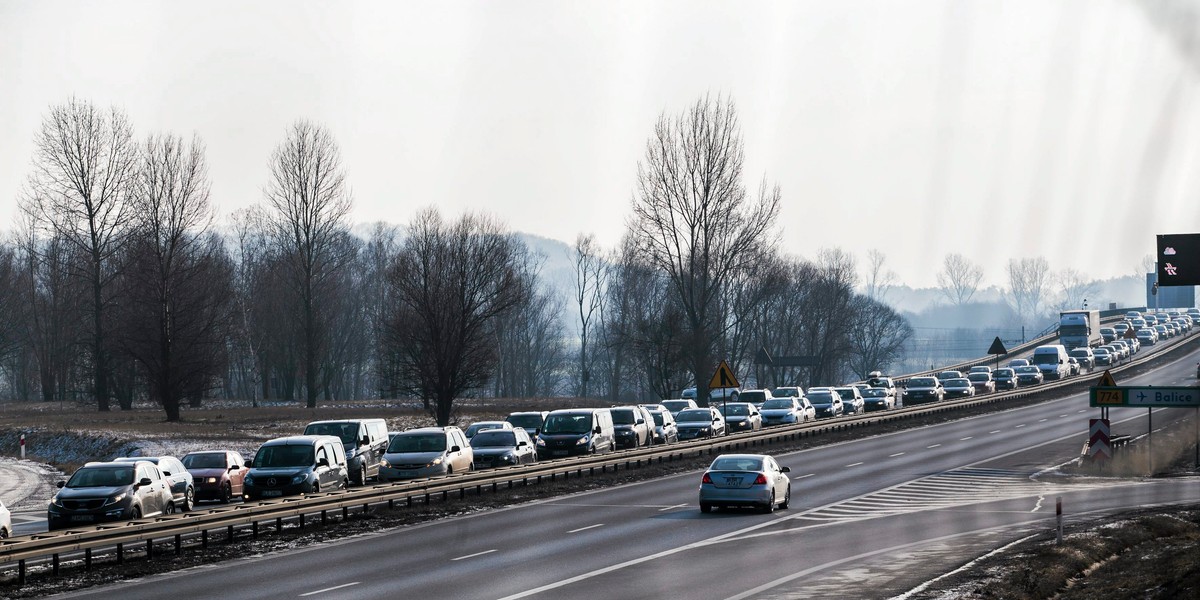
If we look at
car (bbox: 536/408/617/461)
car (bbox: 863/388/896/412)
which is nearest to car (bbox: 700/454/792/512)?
car (bbox: 536/408/617/461)

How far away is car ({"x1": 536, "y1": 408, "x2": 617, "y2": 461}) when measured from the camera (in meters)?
46.9

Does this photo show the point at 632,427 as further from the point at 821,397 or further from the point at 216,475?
the point at 821,397

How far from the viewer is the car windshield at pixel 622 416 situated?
2025 inches

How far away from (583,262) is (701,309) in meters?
81.9

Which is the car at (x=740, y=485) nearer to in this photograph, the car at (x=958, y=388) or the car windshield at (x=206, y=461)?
the car windshield at (x=206, y=461)

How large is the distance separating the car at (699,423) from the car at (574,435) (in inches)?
414

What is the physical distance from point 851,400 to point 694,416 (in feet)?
62.0

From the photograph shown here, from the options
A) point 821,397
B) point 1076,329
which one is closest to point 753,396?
point 821,397

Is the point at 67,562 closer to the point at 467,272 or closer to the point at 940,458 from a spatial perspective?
the point at 940,458

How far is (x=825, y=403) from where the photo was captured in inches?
2835

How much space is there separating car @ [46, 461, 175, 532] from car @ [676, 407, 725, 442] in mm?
30887

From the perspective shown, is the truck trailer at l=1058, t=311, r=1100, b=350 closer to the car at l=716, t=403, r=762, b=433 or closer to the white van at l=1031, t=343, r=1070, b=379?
the white van at l=1031, t=343, r=1070, b=379

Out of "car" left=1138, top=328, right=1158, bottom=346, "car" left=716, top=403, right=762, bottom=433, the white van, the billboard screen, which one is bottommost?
"car" left=716, top=403, right=762, bottom=433

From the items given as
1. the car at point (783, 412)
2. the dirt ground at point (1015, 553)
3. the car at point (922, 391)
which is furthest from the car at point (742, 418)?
the car at point (922, 391)
